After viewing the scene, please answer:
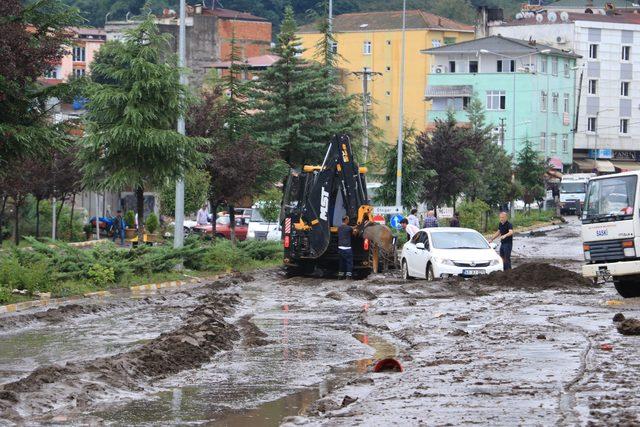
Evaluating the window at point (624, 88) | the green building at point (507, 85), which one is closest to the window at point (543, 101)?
the green building at point (507, 85)

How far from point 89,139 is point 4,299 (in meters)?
9.87

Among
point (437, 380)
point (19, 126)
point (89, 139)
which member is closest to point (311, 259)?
Result: point (89, 139)

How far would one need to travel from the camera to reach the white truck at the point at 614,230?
24047 millimetres

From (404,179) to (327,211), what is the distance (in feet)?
75.4

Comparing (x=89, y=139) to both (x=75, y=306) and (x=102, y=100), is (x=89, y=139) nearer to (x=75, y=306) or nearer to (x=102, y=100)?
(x=102, y=100)

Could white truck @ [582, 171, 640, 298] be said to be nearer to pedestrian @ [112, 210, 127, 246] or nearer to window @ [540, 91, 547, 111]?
pedestrian @ [112, 210, 127, 246]

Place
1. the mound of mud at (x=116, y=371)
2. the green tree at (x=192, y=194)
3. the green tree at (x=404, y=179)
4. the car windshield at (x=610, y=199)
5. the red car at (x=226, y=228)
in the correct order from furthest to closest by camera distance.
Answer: the red car at (x=226, y=228) → the green tree at (x=404, y=179) → the green tree at (x=192, y=194) → the car windshield at (x=610, y=199) → the mound of mud at (x=116, y=371)

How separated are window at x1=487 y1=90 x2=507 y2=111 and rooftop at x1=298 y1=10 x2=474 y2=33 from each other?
45.7 ft

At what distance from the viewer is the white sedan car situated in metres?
30.8

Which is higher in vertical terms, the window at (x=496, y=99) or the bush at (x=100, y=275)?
the window at (x=496, y=99)

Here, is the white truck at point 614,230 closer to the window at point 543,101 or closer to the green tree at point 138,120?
the green tree at point 138,120

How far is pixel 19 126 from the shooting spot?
25.9m

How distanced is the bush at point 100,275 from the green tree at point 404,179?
27.5 m

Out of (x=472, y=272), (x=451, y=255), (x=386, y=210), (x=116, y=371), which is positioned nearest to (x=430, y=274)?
(x=451, y=255)
